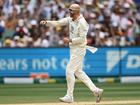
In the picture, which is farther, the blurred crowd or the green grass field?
the blurred crowd

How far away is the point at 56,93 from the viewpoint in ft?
54.4

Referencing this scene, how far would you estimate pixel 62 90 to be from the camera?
58.1 feet

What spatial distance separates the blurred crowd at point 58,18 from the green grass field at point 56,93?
2.33 metres

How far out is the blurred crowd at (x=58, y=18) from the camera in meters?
22.0

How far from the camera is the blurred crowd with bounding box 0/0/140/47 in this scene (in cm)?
2195

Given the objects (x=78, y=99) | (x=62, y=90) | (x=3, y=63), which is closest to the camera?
(x=78, y=99)

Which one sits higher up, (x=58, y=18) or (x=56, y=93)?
(x=58, y=18)

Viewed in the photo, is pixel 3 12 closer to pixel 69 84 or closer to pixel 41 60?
pixel 41 60

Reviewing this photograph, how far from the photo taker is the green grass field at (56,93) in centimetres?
1447

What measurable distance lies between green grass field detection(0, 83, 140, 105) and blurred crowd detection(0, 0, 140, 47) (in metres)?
2.33

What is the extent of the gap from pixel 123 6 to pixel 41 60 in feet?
13.1

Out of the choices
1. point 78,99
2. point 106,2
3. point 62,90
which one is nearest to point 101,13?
point 106,2

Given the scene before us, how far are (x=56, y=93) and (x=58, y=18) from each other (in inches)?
254

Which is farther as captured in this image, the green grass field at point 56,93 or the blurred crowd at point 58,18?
the blurred crowd at point 58,18
